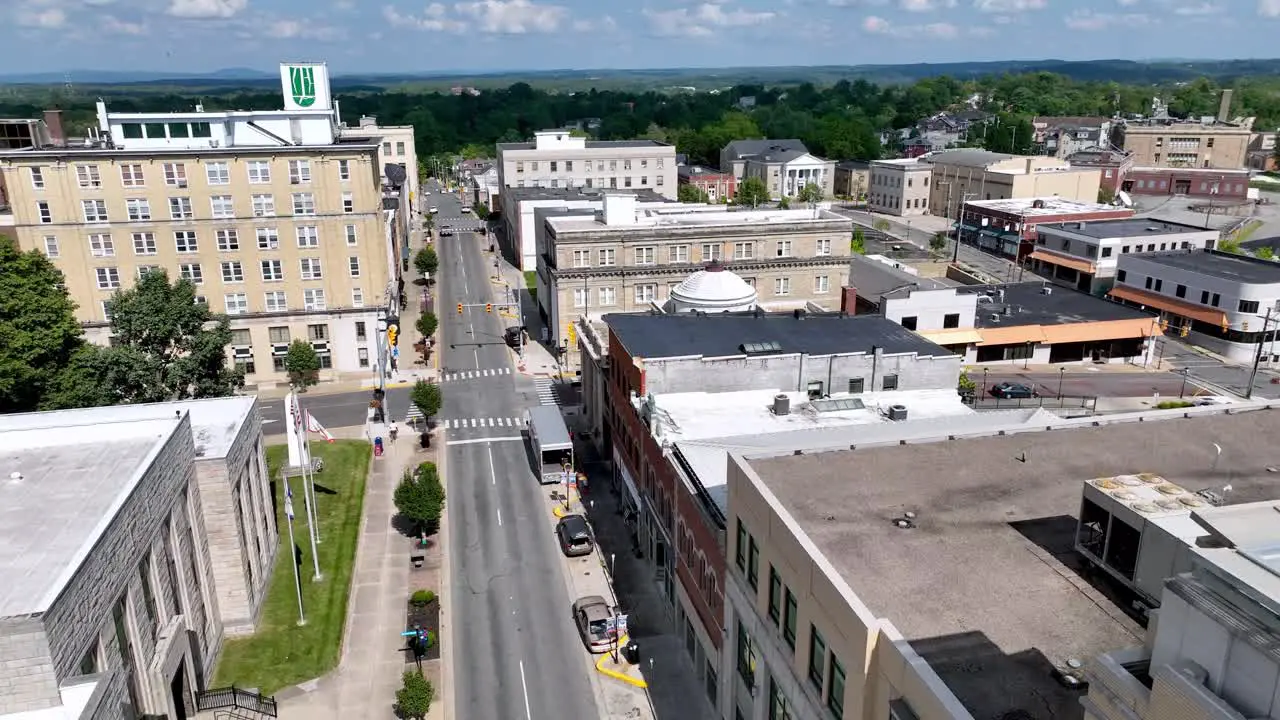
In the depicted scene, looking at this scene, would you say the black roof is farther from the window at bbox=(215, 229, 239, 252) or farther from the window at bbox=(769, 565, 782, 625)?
the window at bbox=(215, 229, 239, 252)

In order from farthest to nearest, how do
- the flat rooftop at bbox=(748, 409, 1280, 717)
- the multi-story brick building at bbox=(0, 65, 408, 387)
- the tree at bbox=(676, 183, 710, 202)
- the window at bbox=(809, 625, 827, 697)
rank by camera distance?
the tree at bbox=(676, 183, 710, 202)
the multi-story brick building at bbox=(0, 65, 408, 387)
the window at bbox=(809, 625, 827, 697)
the flat rooftop at bbox=(748, 409, 1280, 717)

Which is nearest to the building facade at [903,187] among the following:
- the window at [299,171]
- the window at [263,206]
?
the window at [299,171]

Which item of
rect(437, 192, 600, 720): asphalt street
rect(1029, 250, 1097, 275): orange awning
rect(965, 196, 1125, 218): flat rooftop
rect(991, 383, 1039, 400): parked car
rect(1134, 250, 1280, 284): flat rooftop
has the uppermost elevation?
rect(965, 196, 1125, 218): flat rooftop

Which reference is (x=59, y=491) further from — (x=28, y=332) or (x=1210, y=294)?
(x=1210, y=294)

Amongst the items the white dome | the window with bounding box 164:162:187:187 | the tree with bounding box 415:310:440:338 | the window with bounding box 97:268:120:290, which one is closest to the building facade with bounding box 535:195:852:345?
the tree with bounding box 415:310:440:338

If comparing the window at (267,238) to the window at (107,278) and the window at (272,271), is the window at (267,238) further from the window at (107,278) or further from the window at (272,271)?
the window at (107,278)

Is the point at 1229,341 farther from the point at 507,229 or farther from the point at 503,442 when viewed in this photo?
the point at 507,229

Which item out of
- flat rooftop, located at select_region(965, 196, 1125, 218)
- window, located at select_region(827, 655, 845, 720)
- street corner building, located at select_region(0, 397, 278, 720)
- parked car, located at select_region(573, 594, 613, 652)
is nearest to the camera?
window, located at select_region(827, 655, 845, 720)

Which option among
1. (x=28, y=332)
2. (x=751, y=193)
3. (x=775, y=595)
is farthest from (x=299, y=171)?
(x=751, y=193)
